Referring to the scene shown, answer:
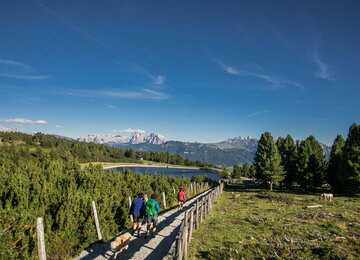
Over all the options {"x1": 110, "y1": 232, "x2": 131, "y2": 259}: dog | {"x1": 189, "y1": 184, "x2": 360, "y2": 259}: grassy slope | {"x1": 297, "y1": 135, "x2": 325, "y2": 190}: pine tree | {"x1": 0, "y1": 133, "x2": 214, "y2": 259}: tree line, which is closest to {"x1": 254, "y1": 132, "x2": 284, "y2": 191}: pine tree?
{"x1": 297, "y1": 135, "x2": 325, "y2": 190}: pine tree

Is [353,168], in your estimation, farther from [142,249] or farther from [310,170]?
[142,249]

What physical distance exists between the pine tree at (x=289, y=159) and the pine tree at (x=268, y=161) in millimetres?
4606

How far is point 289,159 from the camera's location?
51812 mm

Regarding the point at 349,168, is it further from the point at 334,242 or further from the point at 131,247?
the point at 131,247

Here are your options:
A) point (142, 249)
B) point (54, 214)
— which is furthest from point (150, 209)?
point (54, 214)

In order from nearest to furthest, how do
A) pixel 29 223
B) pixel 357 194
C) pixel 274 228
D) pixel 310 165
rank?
1. pixel 29 223
2. pixel 274 228
3. pixel 357 194
4. pixel 310 165

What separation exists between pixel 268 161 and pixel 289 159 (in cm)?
1284

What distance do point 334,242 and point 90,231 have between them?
13.5 meters

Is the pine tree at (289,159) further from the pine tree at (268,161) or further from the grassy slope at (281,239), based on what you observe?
the grassy slope at (281,239)

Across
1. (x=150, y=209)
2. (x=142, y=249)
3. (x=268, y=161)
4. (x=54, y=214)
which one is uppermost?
(x=268, y=161)

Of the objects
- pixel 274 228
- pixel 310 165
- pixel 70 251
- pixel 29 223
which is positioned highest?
pixel 310 165

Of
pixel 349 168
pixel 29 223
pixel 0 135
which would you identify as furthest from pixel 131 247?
pixel 0 135

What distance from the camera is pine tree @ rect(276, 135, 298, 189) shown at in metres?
48.9

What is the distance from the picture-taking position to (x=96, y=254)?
9.80 meters
